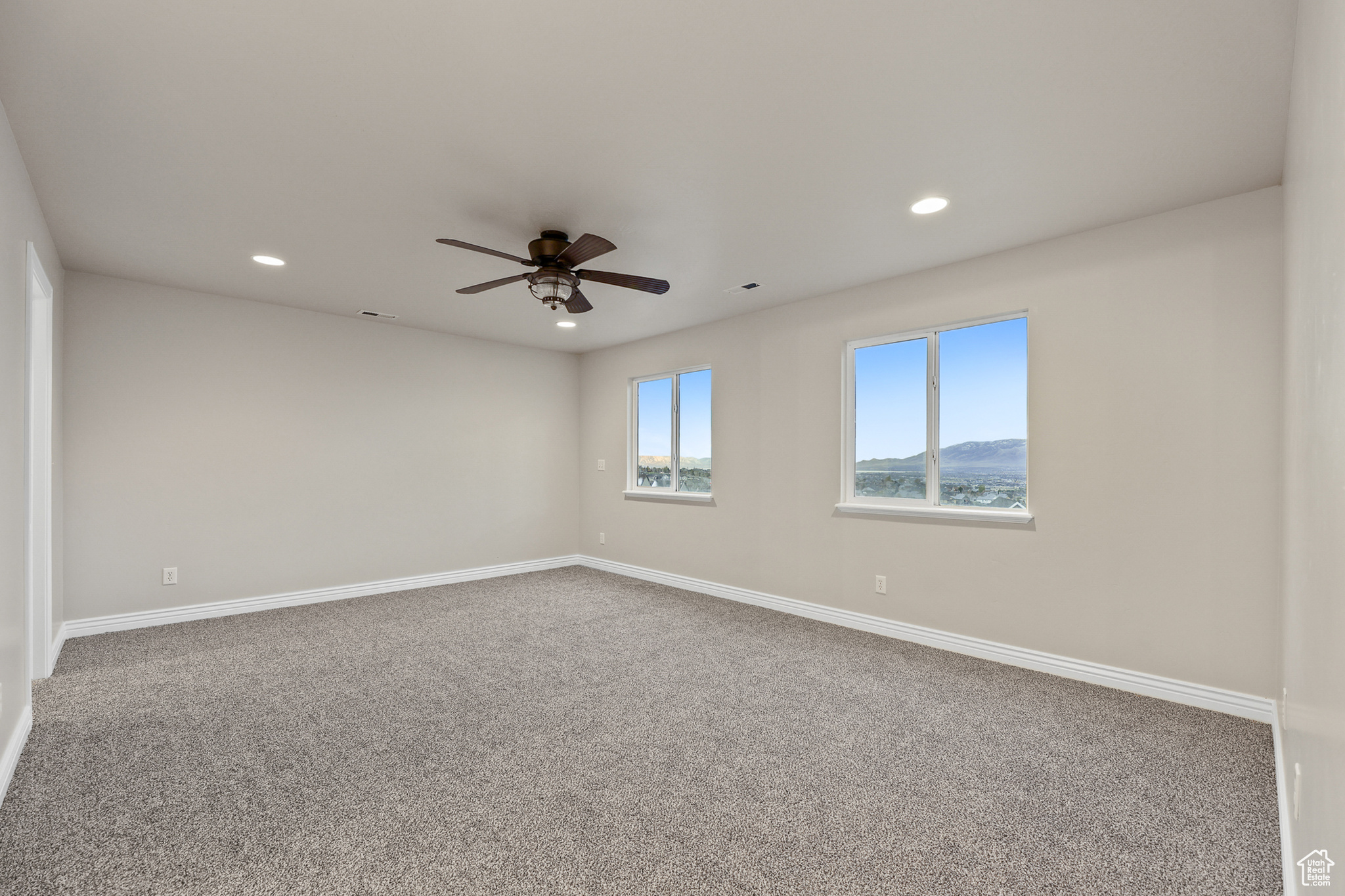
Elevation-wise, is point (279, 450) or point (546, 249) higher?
point (546, 249)

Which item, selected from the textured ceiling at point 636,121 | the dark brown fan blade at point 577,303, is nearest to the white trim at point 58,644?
the textured ceiling at point 636,121

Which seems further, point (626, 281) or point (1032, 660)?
point (1032, 660)

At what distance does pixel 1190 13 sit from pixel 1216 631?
2.61 metres

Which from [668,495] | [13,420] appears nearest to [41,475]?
[13,420]

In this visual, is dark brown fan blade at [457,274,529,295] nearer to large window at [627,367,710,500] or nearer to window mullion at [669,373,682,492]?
large window at [627,367,710,500]

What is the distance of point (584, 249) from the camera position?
111 inches

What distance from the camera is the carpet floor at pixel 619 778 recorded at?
1.73m

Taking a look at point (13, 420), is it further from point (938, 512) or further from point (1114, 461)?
point (1114, 461)

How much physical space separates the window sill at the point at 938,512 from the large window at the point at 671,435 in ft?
4.92

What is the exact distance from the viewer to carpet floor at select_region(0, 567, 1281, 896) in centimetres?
173

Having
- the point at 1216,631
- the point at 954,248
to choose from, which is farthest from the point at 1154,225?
the point at 1216,631

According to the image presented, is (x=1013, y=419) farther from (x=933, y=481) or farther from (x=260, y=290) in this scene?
(x=260, y=290)

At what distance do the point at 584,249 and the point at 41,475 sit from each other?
9.93 ft

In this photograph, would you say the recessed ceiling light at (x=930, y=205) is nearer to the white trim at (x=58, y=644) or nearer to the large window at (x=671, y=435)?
the large window at (x=671, y=435)
